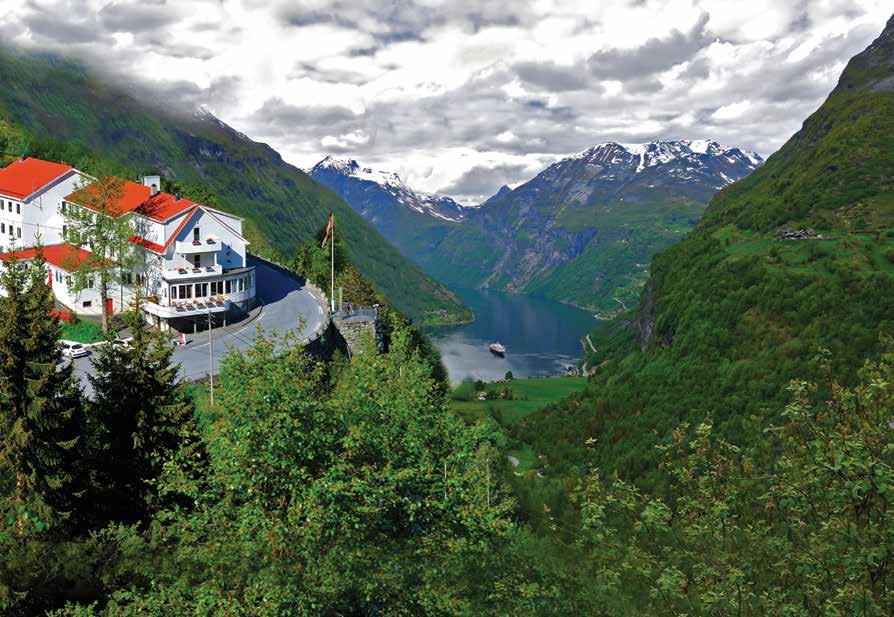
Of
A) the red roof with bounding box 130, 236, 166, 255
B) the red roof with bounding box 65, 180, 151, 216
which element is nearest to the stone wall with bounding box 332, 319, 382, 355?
the red roof with bounding box 130, 236, 166, 255

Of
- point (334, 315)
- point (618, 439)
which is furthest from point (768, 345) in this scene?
point (334, 315)

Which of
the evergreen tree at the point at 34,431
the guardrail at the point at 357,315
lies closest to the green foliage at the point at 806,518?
the evergreen tree at the point at 34,431

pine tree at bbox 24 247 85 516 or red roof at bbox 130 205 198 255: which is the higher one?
red roof at bbox 130 205 198 255

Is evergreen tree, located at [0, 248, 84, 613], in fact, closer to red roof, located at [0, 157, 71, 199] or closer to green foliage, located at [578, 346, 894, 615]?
green foliage, located at [578, 346, 894, 615]

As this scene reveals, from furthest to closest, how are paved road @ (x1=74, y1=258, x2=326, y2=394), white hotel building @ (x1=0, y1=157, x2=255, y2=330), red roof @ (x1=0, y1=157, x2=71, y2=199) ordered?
1. red roof @ (x1=0, y1=157, x2=71, y2=199)
2. white hotel building @ (x1=0, y1=157, x2=255, y2=330)
3. paved road @ (x1=74, y1=258, x2=326, y2=394)

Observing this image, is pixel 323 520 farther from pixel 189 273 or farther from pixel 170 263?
pixel 170 263

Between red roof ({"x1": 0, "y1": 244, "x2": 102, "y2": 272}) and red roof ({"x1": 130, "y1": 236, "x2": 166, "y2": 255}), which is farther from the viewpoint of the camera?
red roof ({"x1": 130, "y1": 236, "x2": 166, "y2": 255})

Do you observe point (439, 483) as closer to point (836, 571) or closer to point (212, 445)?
point (212, 445)

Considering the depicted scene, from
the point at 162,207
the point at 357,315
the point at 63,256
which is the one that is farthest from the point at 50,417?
the point at 63,256
